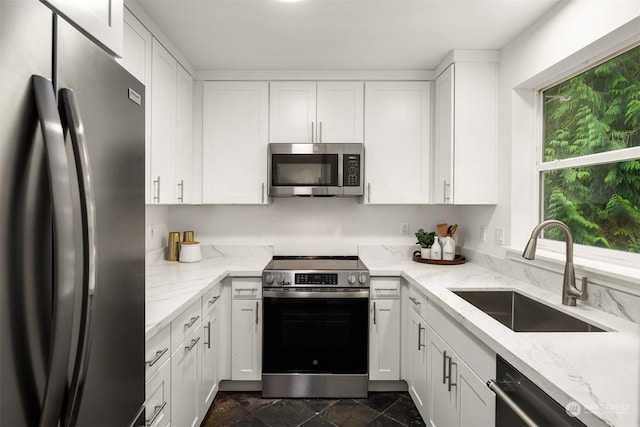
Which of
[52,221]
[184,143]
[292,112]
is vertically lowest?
[52,221]

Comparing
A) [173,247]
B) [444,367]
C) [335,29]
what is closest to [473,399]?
[444,367]

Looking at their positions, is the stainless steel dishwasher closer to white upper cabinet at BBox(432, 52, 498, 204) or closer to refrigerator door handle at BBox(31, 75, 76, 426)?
refrigerator door handle at BBox(31, 75, 76, 426)

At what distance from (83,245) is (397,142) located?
2436 mm

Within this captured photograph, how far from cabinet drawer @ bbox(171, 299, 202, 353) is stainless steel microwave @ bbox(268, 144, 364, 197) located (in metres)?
1.08

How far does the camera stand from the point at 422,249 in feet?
9.23

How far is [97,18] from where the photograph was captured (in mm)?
942

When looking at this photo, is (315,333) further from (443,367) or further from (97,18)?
(97,18)

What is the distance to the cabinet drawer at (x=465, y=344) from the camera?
4.26 feet

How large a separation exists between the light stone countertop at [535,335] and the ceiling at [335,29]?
1.48 meters

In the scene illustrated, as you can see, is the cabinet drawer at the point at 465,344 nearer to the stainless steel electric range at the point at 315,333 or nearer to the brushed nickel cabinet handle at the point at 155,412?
the stainless steel electric range at the point at 315,333

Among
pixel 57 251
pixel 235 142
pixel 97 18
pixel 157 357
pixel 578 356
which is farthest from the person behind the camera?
pixel 235 142

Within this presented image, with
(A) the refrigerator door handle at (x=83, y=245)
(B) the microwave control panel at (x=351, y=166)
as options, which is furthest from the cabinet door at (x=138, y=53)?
(B) the microwave control panel at (x=351, y=166)

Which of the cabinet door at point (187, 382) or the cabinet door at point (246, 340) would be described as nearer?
the cabinet door at point (187, 382)

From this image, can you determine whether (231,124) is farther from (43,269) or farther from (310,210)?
(43,269)
